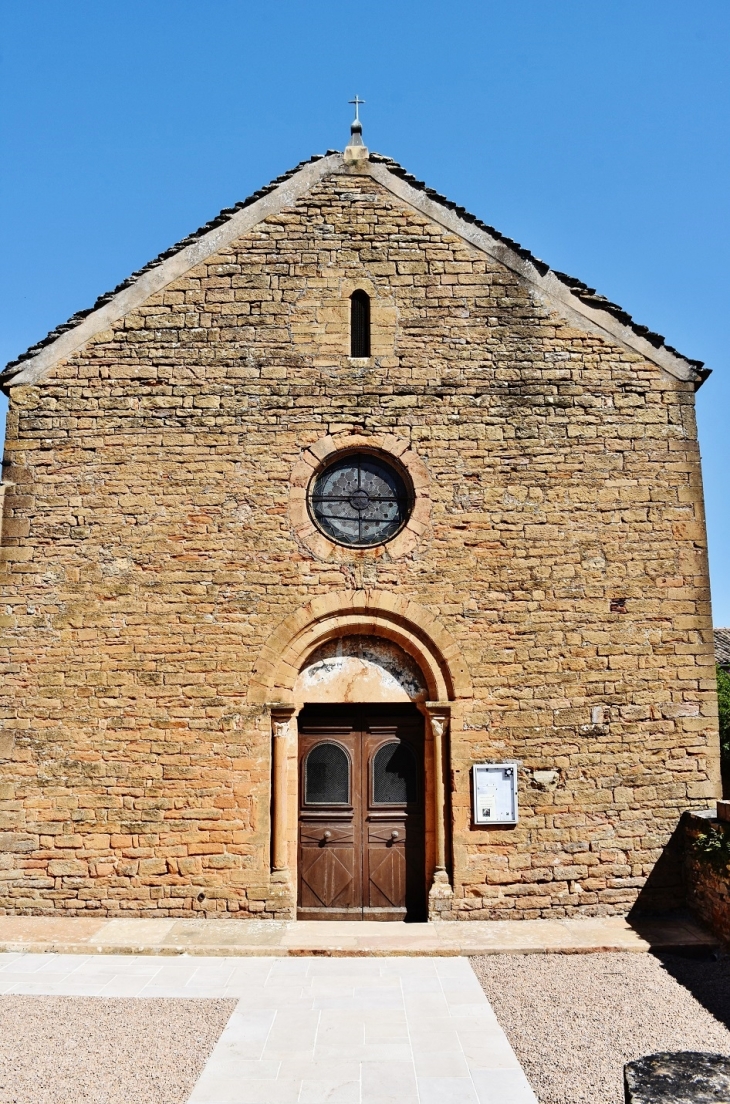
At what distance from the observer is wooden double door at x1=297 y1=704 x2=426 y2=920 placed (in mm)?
9109

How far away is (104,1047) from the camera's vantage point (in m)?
5.88

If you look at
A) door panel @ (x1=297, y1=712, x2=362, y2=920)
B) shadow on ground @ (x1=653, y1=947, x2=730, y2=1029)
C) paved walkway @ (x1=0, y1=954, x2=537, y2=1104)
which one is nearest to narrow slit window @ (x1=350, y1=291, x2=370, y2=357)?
door panel @ (x1=297, y1=712, x2=362, y2=920)

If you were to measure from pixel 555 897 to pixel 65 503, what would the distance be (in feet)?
22.3

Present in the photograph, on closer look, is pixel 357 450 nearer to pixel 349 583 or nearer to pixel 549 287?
pixel 349 583

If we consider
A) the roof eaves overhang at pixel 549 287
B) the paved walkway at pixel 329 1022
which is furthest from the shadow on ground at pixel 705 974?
the roof eaves overhang at pixel 549 287

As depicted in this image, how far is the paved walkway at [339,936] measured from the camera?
310 inches

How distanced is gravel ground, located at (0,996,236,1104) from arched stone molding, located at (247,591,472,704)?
324cm

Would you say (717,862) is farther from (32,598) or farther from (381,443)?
(32,598)

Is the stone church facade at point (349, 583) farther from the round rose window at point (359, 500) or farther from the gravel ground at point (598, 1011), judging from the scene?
the gravel ground at point (598, 1011)

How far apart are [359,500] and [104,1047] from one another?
5.81 meters

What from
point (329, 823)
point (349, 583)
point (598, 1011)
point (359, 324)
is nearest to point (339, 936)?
point (329, 823)

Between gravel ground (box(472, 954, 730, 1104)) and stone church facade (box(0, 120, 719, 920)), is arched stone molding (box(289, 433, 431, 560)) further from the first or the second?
gravel ground (box(472, 954, 730, 1104))

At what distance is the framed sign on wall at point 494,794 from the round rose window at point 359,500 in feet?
9.08

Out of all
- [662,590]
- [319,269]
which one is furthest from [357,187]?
[662,590]
